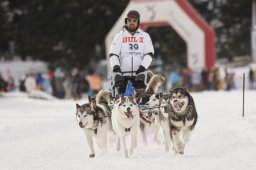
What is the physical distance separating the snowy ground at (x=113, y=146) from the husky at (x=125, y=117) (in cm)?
33

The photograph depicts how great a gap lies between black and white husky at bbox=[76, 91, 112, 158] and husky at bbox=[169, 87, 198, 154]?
38.5 inches

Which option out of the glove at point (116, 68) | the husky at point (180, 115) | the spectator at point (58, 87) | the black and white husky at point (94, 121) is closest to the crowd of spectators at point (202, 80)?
the spectator at point (58, 87)

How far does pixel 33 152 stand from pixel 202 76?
1823 centimetres

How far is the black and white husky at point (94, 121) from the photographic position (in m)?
8.58

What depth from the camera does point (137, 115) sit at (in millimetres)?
8438

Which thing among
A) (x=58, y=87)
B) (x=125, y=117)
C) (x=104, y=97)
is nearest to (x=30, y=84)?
(x=58, y=87)

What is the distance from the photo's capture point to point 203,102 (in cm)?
1825

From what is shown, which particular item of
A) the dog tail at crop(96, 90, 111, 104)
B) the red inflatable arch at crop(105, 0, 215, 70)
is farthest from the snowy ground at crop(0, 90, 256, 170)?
the red inflatable arch at crop(105, 0, 215, 70)

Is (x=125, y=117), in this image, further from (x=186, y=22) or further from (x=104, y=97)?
(x=186, y=22)

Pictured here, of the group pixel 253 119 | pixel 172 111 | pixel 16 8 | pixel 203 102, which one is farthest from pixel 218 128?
pixel 16 8

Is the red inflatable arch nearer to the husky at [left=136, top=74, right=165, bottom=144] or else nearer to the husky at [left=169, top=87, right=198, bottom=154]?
the husky at [left=136, top=74, right=165, bottom=144]

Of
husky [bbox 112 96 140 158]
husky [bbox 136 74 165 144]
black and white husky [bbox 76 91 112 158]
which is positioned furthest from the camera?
husky [bbox 136 74 165 144]

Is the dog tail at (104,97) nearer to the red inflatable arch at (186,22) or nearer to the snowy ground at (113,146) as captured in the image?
the snowy ground at (113,146)

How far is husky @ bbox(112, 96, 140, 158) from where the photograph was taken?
26.8ft
